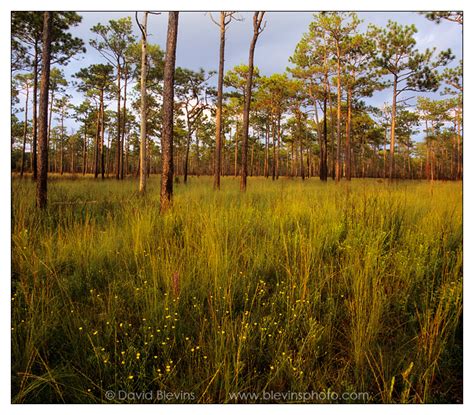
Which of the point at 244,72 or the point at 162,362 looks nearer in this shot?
the point at 162,362

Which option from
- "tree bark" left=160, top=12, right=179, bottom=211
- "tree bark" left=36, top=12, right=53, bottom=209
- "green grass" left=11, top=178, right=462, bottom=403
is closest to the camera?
"green grass" left=11, top=178, right=462, bottom=403

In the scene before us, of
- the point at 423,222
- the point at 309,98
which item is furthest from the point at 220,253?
the point at 309,98

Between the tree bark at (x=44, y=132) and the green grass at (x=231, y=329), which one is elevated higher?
the tree bark at (x=44, y=132)

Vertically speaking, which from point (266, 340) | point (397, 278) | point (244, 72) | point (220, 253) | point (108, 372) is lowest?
point (108, 372)

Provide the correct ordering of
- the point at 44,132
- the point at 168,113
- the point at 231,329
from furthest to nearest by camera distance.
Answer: the point at 168,113
the point at 44,132
the point at 231,329

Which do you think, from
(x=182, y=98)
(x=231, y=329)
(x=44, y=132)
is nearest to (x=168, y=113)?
(x=44, y=132)

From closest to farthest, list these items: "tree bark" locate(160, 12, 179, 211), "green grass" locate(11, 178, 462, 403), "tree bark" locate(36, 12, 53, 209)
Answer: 1. "green grass" locate(11, 178, 462, 403)
2. "tree bark" locate(36, 12, 53, 209)
3. "tree bark" locate(160, 12, 179, 211)

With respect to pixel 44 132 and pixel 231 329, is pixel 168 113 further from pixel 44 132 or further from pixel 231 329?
pixel 231 329

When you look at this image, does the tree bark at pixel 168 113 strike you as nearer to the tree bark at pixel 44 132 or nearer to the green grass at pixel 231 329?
the tree bark at pixel 44 132

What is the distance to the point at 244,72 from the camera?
13094 mm

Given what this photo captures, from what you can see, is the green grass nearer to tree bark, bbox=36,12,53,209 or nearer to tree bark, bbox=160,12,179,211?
tree bark, bbox=36,12,53,209

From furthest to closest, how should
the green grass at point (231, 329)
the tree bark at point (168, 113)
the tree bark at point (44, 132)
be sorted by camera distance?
the tree bark at point (168, 113)
the tree bark at point (44, 132)
the green grass at point (231, 329)
